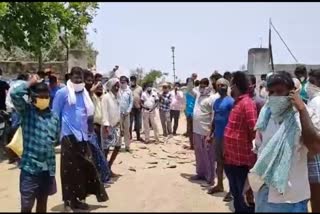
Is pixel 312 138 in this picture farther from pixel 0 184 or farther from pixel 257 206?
pixel 0 184

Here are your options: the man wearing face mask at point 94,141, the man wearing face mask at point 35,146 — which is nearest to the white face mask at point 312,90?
the man wearing face mask at point 35,146

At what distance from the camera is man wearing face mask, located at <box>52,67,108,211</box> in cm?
627

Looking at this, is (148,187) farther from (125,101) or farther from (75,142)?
(125,101)

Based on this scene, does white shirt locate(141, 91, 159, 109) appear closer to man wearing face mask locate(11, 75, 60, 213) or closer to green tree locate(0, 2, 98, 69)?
green tree locate(0, 2, 98, 69)

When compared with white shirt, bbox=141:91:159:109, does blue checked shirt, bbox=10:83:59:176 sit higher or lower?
higher

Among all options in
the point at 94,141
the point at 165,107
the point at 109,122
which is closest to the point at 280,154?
the point at 94,141

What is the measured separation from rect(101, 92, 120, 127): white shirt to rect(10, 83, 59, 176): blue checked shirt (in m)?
3.14

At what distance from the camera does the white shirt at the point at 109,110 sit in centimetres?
827

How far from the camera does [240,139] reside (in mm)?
5609

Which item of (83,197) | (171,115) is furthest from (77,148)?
(171,115)

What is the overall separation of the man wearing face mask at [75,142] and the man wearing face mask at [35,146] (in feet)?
3.90

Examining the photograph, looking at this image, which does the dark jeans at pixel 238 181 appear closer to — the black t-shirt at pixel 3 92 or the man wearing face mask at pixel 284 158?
the man wearing face mask at pixel 284 158

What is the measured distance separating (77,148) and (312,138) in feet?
11.1

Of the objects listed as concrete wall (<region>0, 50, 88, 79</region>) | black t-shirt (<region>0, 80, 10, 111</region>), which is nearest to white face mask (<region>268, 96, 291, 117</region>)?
black t-shirt (<region>0, 80, 10, 111</region>)
